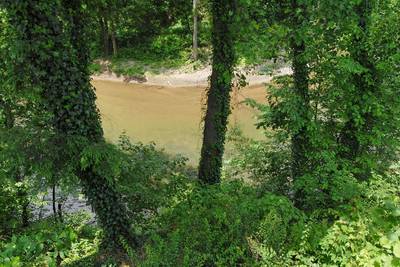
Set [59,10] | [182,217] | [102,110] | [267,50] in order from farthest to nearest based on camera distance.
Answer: [102,110], [267,50], [182,217], [59,10]

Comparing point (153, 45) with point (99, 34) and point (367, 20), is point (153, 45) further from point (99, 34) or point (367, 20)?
point (367, 20)

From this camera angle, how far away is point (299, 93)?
859cm

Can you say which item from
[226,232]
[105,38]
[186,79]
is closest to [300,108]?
[226,232]

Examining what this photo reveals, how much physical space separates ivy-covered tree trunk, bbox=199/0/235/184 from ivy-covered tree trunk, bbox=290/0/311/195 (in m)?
1.22

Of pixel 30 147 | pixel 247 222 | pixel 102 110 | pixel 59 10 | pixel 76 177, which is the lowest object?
pixel 102 110

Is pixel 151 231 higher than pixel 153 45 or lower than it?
lower

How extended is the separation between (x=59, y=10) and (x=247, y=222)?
157 inches

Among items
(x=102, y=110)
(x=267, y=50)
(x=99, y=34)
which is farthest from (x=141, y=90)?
(x=267, y=50)

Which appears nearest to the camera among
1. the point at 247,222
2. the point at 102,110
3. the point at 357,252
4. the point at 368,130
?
the point at 357,252

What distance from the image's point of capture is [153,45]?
25.3m

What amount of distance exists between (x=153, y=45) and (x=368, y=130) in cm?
1837

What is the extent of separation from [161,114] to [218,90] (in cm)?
1107

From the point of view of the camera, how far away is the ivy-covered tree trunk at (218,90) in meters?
7.94

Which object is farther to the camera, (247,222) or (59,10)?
(247,222)
